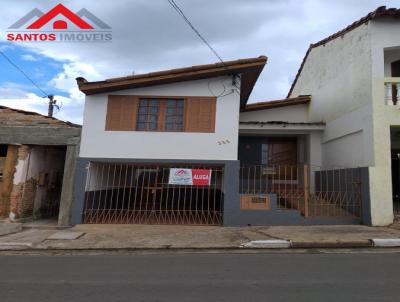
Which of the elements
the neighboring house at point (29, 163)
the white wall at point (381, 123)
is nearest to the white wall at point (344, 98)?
the white wall at point (381, 123)

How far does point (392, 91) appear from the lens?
34.7 ft

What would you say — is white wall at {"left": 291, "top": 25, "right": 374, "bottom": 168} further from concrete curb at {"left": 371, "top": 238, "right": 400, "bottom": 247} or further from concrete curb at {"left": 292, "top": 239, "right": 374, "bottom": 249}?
concrete curb at {"left": 292, "top": 239, "right": 374, "bottom": 249}

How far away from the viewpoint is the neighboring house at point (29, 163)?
10531 millimetres

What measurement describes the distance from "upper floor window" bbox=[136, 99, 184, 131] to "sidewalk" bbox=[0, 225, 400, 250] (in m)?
3.13

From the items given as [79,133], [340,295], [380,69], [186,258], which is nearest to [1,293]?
[186,258]

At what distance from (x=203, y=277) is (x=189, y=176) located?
561cm

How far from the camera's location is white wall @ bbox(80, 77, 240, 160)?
10.6m

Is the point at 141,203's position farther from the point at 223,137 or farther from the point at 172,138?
the point at 223,137

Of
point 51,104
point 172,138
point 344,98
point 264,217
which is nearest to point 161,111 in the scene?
point 172,138

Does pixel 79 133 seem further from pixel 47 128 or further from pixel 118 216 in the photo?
pixel 118 216

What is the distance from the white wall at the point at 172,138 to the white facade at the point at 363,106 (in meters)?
4.05

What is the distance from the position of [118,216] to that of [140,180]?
2.18 meters

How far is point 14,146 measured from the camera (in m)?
10.8

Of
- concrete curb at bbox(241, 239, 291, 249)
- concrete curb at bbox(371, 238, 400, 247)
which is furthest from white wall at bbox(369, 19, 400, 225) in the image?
concrete curb at bbox(241, 239, 291, 249)
